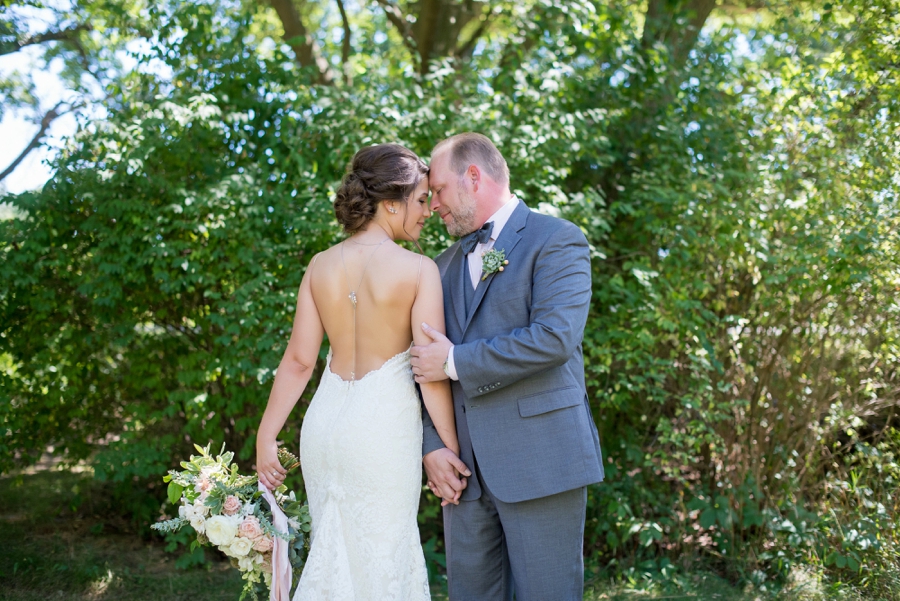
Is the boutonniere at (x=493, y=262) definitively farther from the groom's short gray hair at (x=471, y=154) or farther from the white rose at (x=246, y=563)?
the white rose at (x=246, y=563)

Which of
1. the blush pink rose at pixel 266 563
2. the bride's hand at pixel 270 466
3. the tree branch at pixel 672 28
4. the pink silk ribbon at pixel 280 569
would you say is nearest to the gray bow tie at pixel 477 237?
the bride's hand at pixel 270 466

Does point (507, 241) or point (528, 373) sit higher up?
point (507, 241)

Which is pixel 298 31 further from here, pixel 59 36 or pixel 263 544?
pixel 263 544

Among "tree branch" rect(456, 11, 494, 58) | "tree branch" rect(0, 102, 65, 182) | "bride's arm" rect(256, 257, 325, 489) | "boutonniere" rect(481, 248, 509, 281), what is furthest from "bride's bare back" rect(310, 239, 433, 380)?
"tree branch" rect(456, 11, 494, 58)

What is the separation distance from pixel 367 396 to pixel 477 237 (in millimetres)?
775

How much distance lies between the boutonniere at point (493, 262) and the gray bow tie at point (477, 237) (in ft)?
0.36

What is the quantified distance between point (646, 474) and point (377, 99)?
9.69 feet

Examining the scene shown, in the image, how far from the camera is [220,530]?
7.93ft

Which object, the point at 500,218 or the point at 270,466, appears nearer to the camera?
the point at 270,466

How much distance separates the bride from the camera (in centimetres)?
250

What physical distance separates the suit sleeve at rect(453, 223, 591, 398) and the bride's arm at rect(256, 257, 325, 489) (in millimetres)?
595

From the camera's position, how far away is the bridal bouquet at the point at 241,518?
96.1 inches

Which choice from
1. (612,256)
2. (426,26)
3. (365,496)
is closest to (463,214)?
(365,496)

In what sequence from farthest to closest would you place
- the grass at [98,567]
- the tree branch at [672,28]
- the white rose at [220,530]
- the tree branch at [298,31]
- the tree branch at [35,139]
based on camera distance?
the tree branch at [298,31] → the tree branch at [672,28] → the tree branch at [35,139] → the grass at [98,567] → the white rose at [220,530]
